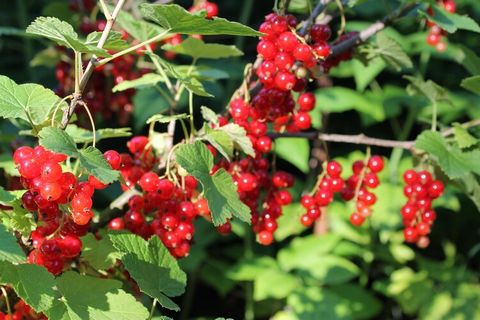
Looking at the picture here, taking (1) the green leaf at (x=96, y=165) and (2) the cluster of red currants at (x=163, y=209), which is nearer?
(1) the green leaf at (x=96, y=165)

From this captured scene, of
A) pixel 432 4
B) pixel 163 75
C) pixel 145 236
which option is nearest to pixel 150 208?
pixel 145 236

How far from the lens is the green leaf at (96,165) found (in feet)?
3.31

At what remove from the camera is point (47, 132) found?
3.41 feet

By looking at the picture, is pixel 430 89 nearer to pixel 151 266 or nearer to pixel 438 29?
pixel 438 29

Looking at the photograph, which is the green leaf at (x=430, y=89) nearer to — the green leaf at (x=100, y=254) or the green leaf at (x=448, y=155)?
the green leaf at (x=448, y=155)

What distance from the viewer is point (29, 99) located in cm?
119

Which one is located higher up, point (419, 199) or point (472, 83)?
point (472, 83)

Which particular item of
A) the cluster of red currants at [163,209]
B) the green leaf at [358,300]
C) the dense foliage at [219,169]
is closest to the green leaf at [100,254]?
the dense foliage at [219,169]

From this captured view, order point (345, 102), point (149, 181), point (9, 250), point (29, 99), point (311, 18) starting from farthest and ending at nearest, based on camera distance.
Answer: point (345, 102) → point (311, 18) → point (149, 181) → point (29, 99) → point (9, 250)

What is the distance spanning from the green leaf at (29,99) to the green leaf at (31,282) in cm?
26

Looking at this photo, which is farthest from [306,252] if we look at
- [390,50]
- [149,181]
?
[149,181]

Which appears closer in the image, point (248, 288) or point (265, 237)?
point (265, 237)

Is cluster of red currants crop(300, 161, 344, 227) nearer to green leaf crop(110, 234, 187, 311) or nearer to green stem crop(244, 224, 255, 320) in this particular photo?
green leaf crop(110, 234, 187, 311)

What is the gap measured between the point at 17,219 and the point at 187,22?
42 cm
